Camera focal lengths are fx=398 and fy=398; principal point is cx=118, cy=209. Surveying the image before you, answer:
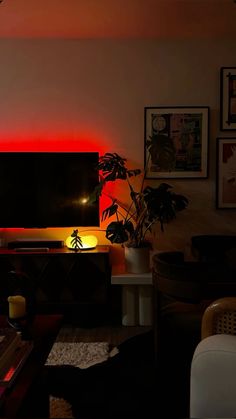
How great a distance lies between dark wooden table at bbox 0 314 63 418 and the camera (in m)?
1.38

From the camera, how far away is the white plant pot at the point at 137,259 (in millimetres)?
3352

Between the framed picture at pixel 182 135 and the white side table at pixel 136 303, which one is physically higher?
the framed picture at pixel 182 135

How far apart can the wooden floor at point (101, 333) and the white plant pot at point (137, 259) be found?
18.9 inches

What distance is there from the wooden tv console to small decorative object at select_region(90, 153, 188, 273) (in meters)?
0.23

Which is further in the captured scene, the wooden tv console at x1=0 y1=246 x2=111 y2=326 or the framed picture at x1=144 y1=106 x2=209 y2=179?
the framed picture at x1=144 y1=106 x2=209 y2=179

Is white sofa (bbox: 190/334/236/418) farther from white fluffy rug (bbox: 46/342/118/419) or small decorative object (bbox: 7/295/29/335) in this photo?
white fluffy rug (bbox: 46/342/118/419)

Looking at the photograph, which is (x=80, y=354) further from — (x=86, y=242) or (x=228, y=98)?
(x=228, y=98)

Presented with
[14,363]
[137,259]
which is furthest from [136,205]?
[14,363]

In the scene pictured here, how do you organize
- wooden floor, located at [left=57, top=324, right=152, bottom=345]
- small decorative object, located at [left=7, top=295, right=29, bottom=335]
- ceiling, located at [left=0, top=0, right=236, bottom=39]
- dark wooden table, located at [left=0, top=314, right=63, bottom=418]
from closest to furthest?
dark wooden table, located at [left=0, top=314, right=63, bottom=418]
small decorative object, located at [left=7, top=295, right=29, bottom=335]
ceiling, located at [left=0, top=0, right=236, bottom=39]
wooden floor, located at [left=57, top=324, right=152, bottom=345]

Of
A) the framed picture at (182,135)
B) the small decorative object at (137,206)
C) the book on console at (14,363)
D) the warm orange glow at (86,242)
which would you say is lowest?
the book on console at (14,363)

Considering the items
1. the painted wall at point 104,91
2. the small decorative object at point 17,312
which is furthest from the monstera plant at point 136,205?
the small decorative object at point 17,312

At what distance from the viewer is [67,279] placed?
3.37m

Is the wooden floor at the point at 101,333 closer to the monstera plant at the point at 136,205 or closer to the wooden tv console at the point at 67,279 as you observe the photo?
the wooden tv console at the point at 67,279

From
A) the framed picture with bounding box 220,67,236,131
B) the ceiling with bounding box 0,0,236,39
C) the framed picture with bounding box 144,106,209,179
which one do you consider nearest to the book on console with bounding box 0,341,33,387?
the framed picture with bounding box 144,106,209,179
